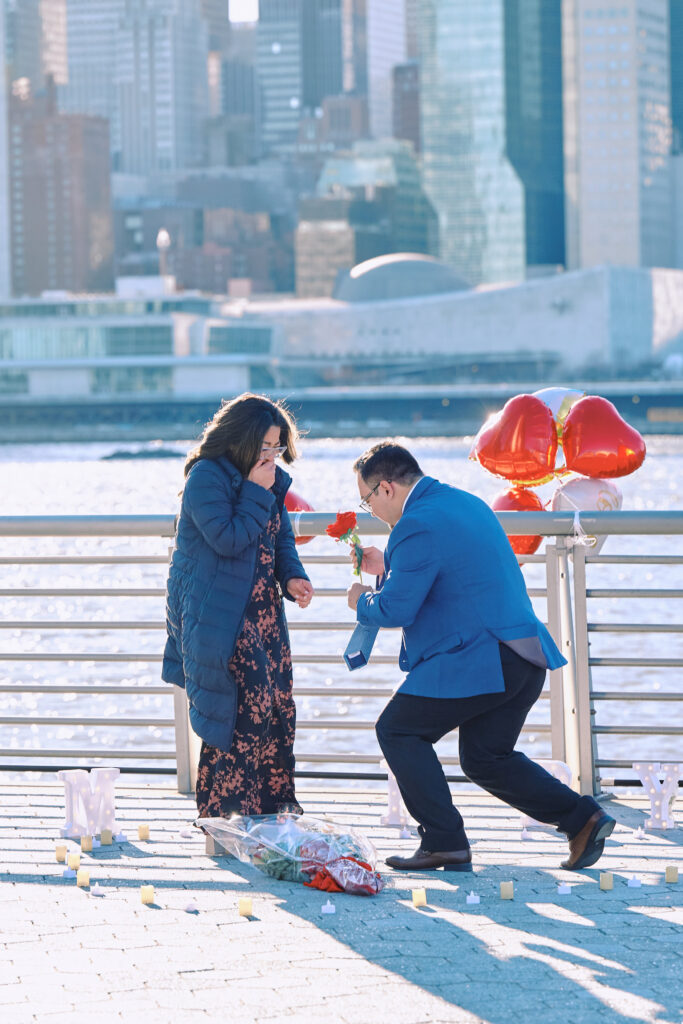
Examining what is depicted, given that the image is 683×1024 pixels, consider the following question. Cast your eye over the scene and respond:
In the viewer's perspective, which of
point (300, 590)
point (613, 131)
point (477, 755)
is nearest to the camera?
point (477, 755)

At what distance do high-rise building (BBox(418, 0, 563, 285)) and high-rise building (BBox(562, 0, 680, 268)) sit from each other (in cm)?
274

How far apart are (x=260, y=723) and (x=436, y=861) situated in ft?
1.98

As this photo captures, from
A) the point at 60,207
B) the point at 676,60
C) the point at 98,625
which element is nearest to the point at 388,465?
the point at 98,625

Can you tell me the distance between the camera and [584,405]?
5.72 m

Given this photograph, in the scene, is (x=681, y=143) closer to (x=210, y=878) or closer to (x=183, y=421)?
(x=183, y=421)

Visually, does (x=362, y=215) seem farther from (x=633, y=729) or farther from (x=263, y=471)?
(x=263, y=471)

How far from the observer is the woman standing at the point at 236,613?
15.0ft

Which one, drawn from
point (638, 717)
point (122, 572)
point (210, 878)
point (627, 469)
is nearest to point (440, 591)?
point (210, 878)

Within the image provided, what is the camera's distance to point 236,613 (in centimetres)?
458

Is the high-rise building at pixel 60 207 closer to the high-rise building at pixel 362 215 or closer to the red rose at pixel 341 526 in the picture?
the high-rise building at pixel 362 215

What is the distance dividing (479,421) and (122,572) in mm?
53655

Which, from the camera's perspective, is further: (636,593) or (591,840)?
(636,593)

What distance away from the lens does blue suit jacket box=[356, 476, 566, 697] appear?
167 inches

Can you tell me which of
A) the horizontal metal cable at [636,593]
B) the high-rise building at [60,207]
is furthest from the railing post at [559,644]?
the high-rise building at [60,207]
